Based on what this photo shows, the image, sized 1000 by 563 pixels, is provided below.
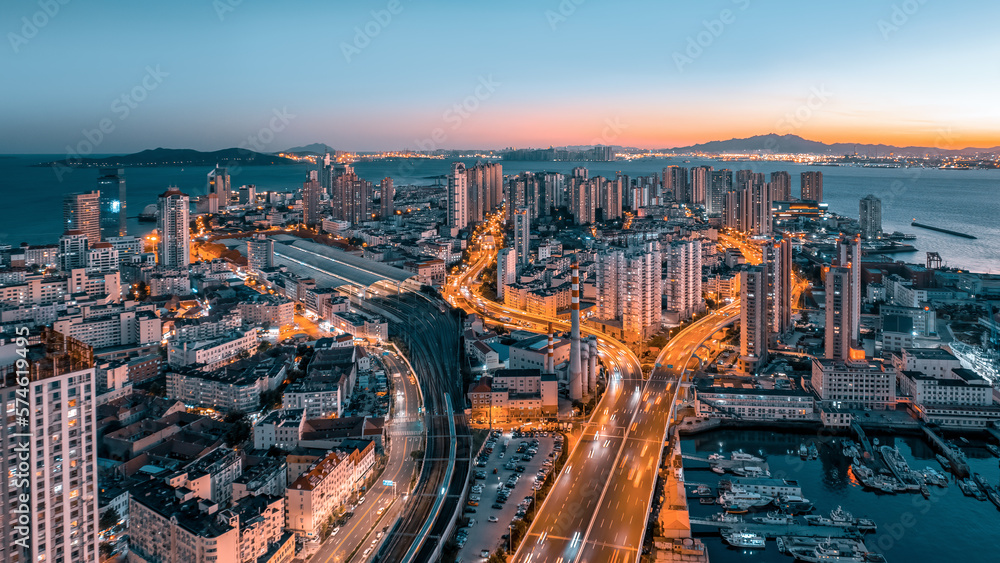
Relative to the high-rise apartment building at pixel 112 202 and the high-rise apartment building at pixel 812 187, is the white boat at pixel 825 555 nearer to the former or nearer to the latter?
the high-rise apartment building at pixel 112 202

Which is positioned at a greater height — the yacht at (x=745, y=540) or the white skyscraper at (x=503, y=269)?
the white skyscraper at (x=503, y=269)

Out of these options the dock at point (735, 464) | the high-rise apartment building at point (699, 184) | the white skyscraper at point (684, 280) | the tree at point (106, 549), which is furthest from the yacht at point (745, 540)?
the high-rise apartment building at point (699, 184)

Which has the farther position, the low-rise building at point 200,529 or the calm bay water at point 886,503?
the calm bay water at point 886,503

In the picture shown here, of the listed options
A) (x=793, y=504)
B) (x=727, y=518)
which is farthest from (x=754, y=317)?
(x=727, y=518)

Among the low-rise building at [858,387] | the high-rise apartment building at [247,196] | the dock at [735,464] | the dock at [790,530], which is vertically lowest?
the dock at [790,530]

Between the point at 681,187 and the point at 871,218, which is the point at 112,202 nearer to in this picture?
the point at 681,187

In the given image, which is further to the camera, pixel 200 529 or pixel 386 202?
pixel 386 202

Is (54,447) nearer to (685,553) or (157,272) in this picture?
(685,553)
